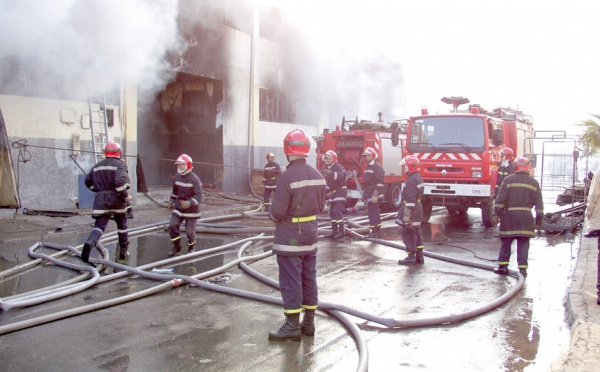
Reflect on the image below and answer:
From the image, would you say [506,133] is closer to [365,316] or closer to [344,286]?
[344,286]

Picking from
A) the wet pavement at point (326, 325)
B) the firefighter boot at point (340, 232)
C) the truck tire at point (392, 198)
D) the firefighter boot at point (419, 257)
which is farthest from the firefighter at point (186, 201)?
the truck tire at point (392, 198)

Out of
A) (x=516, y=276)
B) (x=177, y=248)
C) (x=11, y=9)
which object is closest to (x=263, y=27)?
(x=11, y=9)

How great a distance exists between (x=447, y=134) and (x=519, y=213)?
5604mm

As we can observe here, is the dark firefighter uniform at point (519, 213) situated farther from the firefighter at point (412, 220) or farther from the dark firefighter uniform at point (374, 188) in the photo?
the dark firefighter uniform at point (374, 188)

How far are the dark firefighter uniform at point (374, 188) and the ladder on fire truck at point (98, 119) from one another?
20.7ft

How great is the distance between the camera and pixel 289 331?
4.39 meters

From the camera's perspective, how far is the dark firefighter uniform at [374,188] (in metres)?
9.98

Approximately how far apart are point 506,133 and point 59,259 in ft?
34.4

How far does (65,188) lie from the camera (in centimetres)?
1234

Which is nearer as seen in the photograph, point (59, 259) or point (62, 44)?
point (59, 259)

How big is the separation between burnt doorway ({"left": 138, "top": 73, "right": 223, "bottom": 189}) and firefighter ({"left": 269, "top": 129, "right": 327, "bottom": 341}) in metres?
13.1

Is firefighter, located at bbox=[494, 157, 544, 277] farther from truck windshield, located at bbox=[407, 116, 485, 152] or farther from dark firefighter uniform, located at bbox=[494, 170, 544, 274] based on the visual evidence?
truck windshield, located at bbox=[407, 116, 485, 152]

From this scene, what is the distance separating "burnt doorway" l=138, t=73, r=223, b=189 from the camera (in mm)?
17453

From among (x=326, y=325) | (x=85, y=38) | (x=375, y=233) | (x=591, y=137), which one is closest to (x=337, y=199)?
(x=375, y=233)
